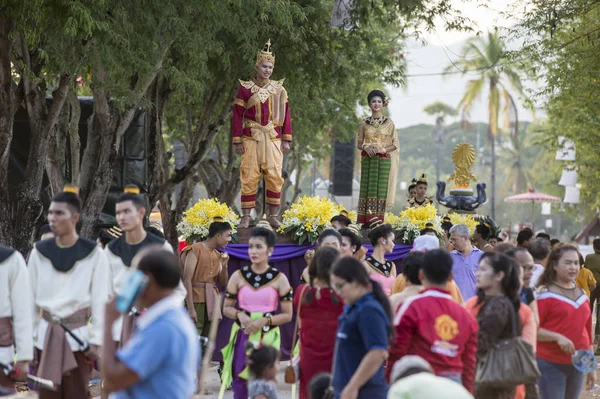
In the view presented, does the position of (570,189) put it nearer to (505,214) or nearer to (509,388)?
(509,388)

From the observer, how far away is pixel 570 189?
3844cm

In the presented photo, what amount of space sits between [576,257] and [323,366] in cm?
226

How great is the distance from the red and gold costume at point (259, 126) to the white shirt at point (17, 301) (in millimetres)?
6550

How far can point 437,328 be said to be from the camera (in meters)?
6.74

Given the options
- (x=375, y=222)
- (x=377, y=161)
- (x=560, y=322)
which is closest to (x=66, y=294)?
(x=560, y=322)

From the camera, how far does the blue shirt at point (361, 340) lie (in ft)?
21.2

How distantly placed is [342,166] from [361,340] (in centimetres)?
3048

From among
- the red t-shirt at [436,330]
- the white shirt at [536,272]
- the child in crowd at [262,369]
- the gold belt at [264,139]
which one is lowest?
the child in crowd at [262,369]

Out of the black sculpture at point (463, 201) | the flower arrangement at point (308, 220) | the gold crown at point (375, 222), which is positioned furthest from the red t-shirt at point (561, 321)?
the black sculpture at point (463, 201)

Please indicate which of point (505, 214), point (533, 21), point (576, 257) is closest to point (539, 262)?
point (576, 257)

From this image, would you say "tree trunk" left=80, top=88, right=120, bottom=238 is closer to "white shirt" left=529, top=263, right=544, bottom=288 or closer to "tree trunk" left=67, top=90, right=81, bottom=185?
"tree trunk" left=67, top=90, right=81, bottom=185

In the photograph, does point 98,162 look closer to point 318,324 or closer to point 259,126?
point 259,126

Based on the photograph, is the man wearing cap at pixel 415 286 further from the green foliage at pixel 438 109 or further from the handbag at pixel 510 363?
the green foliage at pixel 438 109

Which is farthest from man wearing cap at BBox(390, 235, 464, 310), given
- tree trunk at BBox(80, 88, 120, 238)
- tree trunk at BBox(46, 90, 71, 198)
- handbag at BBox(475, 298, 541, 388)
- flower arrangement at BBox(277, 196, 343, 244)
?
tree trunk at BBox(46, 90, 71, 198)
